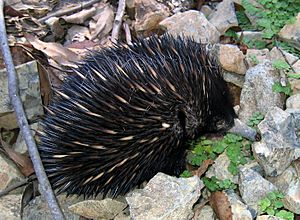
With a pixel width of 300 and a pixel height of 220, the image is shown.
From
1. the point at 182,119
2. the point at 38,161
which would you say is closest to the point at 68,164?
the point at 38,161

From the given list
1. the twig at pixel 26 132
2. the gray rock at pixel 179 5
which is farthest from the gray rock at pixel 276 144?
the gray rock at pixel 179 5

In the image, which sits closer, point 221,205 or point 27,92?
point 221,205

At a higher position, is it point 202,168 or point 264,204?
point 264,204

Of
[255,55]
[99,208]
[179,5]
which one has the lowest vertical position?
[99,208]

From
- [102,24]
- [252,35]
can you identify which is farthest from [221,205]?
[102,24]

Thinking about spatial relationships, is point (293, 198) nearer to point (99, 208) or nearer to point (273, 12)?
point (99, 208)

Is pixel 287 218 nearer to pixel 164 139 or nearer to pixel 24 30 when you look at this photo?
pixel 164 139
